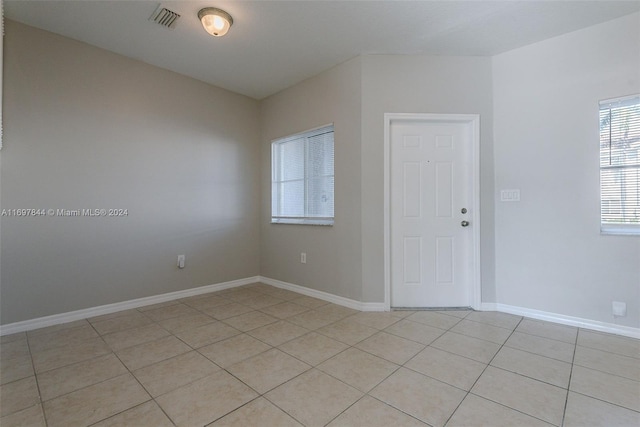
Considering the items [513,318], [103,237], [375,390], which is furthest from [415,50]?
[103,237]

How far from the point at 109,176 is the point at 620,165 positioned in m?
4.81

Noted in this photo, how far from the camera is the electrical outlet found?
2.31 m

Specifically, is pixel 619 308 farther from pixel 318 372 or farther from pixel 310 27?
pixel 310 27

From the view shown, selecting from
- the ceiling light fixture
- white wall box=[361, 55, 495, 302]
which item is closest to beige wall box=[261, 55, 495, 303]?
white wall box=[361, 55, 495, 302]

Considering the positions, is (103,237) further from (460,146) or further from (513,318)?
(513,318)

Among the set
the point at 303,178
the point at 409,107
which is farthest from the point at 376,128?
the point at 303,178

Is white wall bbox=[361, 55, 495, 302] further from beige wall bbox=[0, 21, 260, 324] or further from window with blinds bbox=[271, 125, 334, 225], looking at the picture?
beige wall bbox=[0, 21, 260, 324]

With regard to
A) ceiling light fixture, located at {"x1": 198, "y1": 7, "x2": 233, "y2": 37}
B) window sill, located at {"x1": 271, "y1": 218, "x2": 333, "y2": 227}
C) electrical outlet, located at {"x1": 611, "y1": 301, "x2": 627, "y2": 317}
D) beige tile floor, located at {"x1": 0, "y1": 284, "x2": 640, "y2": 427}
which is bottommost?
beige tile floor, located at {"x1": 0, "y1": 284, "x2": 640, "y2": 427}

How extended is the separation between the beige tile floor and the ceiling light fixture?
103 inches

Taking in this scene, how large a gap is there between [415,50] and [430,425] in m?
3.15

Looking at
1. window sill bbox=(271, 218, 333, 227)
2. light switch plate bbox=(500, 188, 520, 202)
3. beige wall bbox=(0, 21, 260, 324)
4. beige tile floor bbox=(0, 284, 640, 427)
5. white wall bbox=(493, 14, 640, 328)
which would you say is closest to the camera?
beige tile floor bbox=(0, 284, 640, 427)

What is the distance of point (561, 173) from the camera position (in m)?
2.58

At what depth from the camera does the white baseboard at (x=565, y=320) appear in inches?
90.7

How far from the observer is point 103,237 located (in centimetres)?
287
